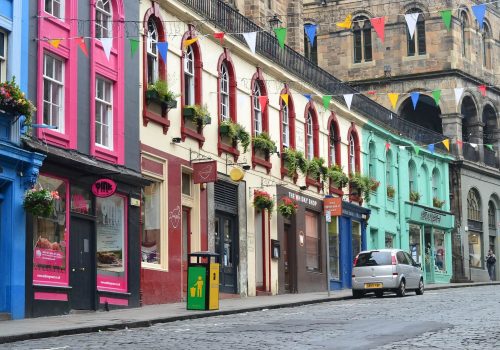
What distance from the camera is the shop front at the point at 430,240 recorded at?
4869 cm

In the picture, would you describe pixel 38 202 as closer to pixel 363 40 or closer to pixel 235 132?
pixel 235 132

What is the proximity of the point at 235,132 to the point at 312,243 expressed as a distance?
28.7ft

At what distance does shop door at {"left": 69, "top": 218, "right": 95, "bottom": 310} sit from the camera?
890 inches

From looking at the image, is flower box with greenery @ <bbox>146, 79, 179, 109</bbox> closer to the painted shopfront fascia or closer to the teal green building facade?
the painted shopfront fascia

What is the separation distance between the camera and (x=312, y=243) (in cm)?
3803

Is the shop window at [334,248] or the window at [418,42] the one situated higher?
the window at [418,42]

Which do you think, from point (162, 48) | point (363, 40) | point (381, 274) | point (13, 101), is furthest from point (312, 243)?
point (363, 40)

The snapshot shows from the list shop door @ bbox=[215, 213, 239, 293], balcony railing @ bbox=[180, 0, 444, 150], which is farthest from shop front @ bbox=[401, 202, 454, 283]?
shop door @ bbox=[215, 213, 239, 293]

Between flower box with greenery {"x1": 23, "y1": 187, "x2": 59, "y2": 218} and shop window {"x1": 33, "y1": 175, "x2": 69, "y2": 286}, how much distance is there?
0.63 m

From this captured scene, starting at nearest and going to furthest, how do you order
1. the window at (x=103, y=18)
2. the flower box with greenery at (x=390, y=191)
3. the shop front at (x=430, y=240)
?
the window at (x=103, y=18) < the flower box with greenery at (x=390, y=191) < the shop front at (x=430, y=240)

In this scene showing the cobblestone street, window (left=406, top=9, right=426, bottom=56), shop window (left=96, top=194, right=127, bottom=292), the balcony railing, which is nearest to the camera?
the cobblestone street

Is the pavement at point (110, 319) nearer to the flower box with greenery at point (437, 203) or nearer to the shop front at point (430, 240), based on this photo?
the shop front at point (430, 240)

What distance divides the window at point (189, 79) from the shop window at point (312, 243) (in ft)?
33.4

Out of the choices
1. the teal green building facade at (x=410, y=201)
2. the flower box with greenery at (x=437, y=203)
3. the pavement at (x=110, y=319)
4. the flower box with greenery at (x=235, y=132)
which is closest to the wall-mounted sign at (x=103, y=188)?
the pavement at (x=110, y=319)
